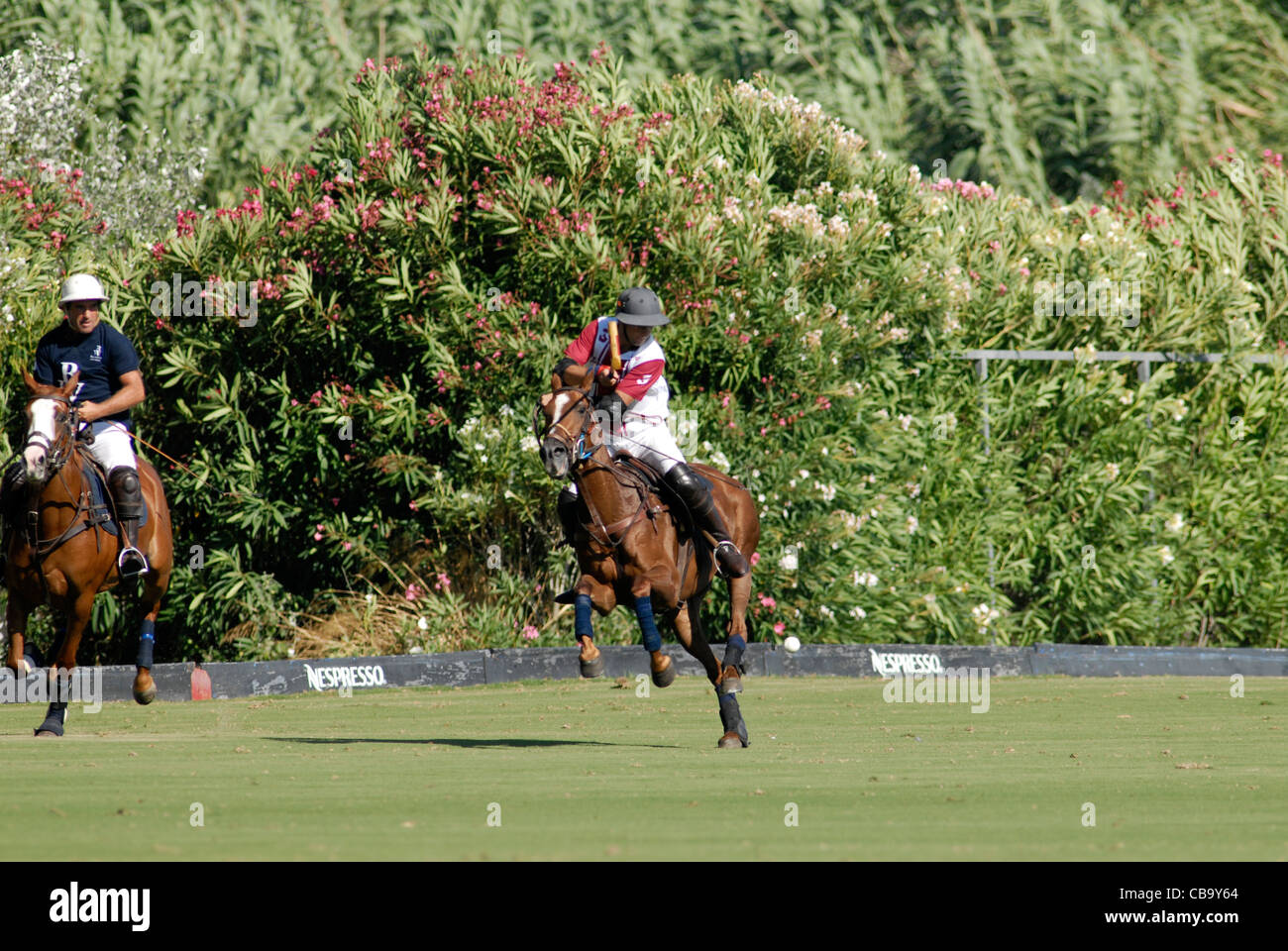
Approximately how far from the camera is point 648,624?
1001 centimetres

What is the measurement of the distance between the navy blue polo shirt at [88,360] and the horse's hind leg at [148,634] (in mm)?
1114

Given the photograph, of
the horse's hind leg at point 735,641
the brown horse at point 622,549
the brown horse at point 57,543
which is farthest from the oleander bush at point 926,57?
the brown horse at point 622,549

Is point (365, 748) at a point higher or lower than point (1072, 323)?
lower

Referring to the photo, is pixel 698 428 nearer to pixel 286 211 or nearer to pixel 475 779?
pixel 286 211

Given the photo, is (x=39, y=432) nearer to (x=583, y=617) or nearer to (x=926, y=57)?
(x=583, y=617)

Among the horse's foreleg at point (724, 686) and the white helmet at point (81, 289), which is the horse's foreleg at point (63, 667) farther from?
the horse's foreleg at point (724, 686)

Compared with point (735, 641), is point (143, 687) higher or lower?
lower

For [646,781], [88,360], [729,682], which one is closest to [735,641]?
[729,682]

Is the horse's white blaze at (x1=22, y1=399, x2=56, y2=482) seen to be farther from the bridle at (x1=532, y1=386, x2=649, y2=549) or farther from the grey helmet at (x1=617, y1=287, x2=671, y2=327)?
the grey helmet at (x1=617, y1=287, x2=671, y2=327)

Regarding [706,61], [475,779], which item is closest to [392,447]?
[475,779]

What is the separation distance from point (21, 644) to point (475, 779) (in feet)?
12.0

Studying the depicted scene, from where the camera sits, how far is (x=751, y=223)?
1622 centimetres

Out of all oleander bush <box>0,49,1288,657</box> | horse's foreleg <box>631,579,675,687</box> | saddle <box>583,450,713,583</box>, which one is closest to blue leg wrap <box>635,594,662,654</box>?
horse's foreleg <box>631,579,675,687</box>

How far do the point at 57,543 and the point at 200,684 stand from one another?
10.7 feet
